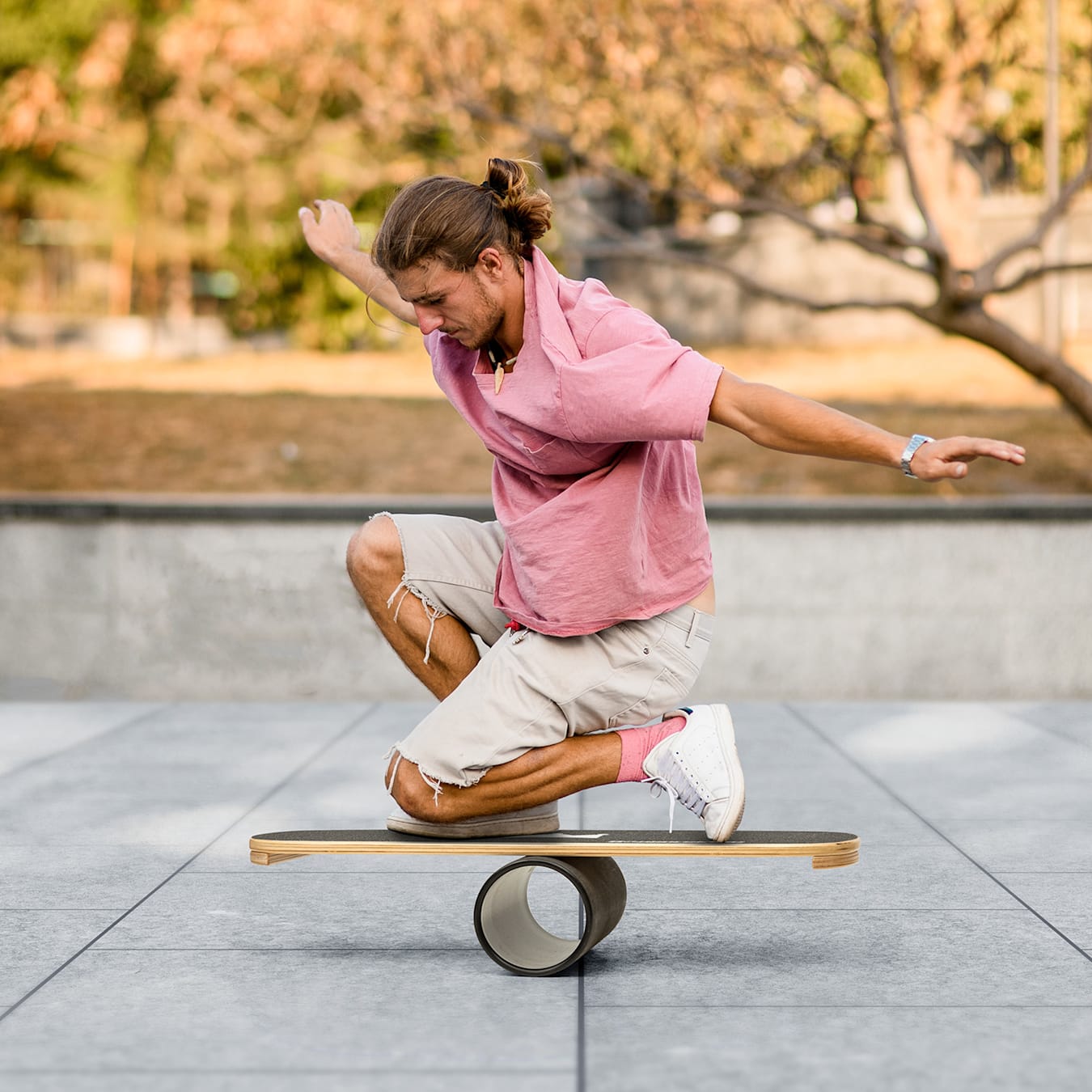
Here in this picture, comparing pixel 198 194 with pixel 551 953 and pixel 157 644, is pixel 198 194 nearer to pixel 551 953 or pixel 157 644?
pixel 157 644

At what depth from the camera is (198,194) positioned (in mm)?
20672

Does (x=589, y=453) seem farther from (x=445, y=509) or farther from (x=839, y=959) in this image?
(x=445, y=509)

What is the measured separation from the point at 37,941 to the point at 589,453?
1.89 m

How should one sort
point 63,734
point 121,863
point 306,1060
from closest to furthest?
point 306,1060 → point 121,863 → point 63,734

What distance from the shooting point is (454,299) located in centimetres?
365

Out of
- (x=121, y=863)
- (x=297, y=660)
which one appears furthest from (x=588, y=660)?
(x=297, y=660)

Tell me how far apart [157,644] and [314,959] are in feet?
17.2

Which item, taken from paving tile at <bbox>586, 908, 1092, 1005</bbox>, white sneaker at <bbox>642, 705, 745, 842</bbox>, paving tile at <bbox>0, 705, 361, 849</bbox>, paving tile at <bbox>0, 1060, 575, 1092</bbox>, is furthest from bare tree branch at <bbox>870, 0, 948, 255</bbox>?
paving tile at <bbox>0, 1060, 575, 1092</bbox>

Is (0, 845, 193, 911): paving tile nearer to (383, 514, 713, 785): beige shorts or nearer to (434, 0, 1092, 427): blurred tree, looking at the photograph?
(383, 514, 713, 785): beige shorts

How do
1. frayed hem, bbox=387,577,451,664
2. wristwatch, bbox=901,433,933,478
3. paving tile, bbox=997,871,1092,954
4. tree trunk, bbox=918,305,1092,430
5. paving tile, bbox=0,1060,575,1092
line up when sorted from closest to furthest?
paving tile, bbox=0,1060,575,1092 → wristwatch, bbox=901,433,933,478 → frayed hem, bbox=387,577,451,664 → paving tile, bbox=997,871,1092,954 → tree trunk, bbox=918,305,1092,430

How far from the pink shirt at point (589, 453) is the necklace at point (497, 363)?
0.02 m

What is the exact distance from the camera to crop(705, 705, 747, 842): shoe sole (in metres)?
3.63

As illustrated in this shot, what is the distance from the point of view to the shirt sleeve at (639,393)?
3.42 m

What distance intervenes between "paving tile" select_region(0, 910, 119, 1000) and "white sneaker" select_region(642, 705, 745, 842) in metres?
1.52
